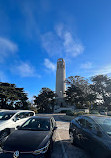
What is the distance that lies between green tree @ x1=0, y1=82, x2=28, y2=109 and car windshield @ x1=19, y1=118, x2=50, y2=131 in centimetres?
2191

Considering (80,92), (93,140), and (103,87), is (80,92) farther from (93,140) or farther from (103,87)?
(93,140)

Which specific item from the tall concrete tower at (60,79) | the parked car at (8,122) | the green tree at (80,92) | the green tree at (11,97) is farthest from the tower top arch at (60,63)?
the parked car at (8,122)

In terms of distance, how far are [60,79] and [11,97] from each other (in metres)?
22.9

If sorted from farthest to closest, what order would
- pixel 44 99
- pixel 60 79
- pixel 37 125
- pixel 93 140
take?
1. pixel 60 79
2. pixel 44 99
3. pixel 37 125
4. pixel 93 140

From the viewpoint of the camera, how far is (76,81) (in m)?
29.1

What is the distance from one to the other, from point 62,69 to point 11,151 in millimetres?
41906

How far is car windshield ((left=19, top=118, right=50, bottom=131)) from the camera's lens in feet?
11.5

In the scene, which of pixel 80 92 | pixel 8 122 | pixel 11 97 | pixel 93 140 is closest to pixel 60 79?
pixel 80 92

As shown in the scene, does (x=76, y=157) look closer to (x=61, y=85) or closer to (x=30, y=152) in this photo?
(x=30, y=152)

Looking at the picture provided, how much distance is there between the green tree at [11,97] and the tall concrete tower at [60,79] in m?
16.6

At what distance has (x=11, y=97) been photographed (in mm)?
24203

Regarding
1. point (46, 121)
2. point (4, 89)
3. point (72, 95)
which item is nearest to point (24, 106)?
point (4, 89)

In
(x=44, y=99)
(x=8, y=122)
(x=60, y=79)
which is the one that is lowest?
(x=8, y=122)

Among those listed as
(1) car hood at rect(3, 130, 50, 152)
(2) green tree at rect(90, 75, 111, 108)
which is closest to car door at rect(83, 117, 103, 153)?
(1) car hood at rect(3, 130, 50, 152)
